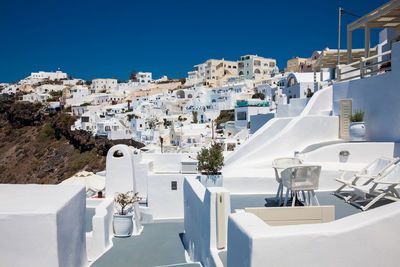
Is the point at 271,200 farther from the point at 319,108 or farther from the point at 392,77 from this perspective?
the point at 319,108

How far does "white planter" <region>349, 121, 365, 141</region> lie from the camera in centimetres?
966

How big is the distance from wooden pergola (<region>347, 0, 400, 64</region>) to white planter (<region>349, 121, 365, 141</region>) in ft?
13.8

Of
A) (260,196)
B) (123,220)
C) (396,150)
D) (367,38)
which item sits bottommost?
(123,220)

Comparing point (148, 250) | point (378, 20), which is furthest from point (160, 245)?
point (378, 20)

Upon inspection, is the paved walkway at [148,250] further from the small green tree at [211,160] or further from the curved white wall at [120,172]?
the small green tree at [211,160]

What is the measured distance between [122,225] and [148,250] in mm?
1339

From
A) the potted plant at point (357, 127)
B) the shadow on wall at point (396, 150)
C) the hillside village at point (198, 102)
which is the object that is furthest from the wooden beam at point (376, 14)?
the shadow on wall at point (396, 150)

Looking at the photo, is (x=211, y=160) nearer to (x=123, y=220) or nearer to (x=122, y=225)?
(x=123, y=220)

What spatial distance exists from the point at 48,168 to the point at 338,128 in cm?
5093

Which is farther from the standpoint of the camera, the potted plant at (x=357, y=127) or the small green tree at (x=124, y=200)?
the potted plant at (x=357, y=127)

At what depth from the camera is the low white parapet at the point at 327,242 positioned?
2340 millimetres

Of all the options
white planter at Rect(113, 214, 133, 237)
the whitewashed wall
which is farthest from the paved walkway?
the whitewashed wall

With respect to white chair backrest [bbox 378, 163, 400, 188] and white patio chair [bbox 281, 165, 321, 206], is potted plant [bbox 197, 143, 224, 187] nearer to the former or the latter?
white patio chair [bbox 281, 165, 321, 206]

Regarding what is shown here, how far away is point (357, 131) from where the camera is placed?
970 centimetres
